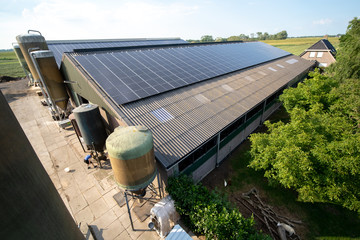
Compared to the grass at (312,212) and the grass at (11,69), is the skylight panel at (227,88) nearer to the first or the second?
the grass at (312,212)

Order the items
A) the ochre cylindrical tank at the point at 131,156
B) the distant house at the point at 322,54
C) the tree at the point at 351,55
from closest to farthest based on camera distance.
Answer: the ochre cylindrical tank at the point at 131,156 → the tree at the point at 351,55 → the distant house at the point at 322,54

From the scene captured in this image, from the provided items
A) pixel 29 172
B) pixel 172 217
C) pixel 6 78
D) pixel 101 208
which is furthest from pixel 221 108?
pixel 6 78

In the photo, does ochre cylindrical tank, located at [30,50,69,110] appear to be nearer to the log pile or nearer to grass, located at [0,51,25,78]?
the log pile

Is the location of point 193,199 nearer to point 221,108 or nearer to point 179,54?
point 221,108

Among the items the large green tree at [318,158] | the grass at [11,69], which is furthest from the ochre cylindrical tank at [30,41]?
the grass at [11,69]

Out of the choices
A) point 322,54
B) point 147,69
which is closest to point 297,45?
point 322,54
